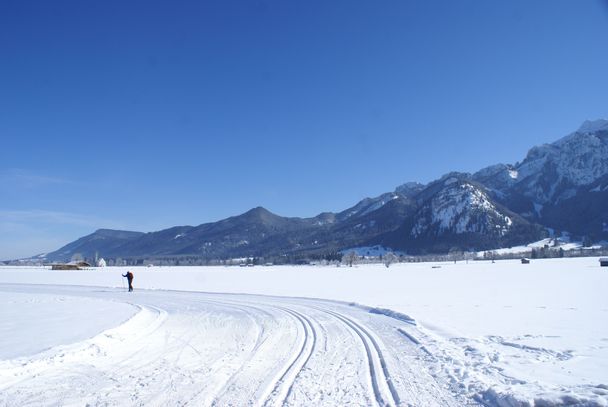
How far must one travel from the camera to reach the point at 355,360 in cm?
1026

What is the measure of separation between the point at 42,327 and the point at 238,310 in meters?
8.91

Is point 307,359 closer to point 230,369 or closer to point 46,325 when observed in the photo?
point 230,369

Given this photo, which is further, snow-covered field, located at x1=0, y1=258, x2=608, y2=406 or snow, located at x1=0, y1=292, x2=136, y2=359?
snow, located at x1=0, y1=292, x2=136, y2=359

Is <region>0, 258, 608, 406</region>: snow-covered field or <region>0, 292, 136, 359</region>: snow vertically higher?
<region>0, 292, 136, 359</region>: snow

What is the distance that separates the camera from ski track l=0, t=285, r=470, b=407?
7406 mm

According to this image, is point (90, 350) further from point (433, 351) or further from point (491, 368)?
point (491, 368)

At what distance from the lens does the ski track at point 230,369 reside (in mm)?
7406

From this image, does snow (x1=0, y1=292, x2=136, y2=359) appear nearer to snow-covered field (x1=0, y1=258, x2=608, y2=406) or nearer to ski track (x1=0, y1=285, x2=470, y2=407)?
snow-covered field (x1=0, y1=258, x2=608, y2=406)

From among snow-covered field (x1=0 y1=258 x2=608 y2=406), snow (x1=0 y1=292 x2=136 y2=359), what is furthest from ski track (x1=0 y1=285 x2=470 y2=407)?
snow (x1=0 y1=292 x2=136 y2=359)

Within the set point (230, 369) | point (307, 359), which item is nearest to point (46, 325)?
point (230, 369)

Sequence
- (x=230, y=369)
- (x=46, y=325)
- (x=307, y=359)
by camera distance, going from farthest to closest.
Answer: (x=46, y=325) < (x=307, y=359) < (x=230, y=369)

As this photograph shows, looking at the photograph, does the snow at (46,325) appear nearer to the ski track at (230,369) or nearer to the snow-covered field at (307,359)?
the snow-covered field at (307,359)

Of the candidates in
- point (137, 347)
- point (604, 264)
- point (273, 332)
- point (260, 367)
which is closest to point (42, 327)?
point (137, 347)

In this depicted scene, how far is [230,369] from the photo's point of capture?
31.0ft
